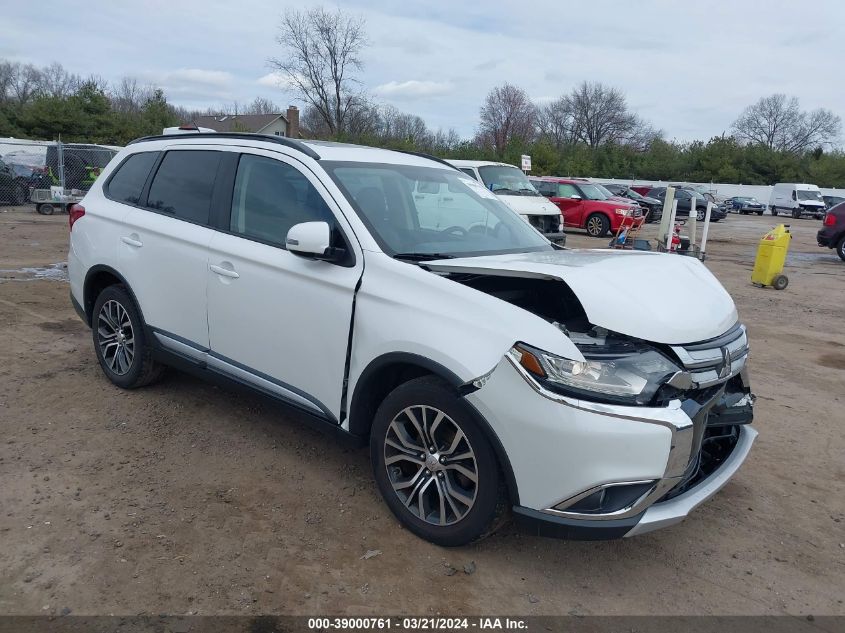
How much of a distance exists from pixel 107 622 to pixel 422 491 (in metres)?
1.42

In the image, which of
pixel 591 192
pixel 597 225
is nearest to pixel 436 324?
pixel 597 225

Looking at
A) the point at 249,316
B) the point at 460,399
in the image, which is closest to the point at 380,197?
the point at 249,316

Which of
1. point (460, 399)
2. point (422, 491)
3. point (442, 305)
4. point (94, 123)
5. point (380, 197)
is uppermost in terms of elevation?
point (94, 123)

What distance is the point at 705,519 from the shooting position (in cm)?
359

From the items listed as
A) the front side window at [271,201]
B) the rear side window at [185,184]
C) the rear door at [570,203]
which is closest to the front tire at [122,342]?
the rear side window at [185,184]

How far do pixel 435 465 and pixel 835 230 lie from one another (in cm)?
1672

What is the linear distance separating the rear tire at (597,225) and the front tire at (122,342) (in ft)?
57.8

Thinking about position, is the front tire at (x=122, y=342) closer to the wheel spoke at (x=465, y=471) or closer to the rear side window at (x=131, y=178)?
the rear side window at (x=131, y=178)

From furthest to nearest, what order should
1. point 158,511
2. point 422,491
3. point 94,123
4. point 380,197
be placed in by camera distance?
point 94,123
point 380,197
point 158,511
point 422,491

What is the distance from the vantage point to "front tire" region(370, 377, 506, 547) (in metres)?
2.89

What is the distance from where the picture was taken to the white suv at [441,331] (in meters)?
2.69

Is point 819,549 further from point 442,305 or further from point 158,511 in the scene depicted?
point 158,511

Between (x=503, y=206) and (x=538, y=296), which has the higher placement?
(x=503, y=206)

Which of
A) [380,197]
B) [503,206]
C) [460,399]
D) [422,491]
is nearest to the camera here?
[460,399]
